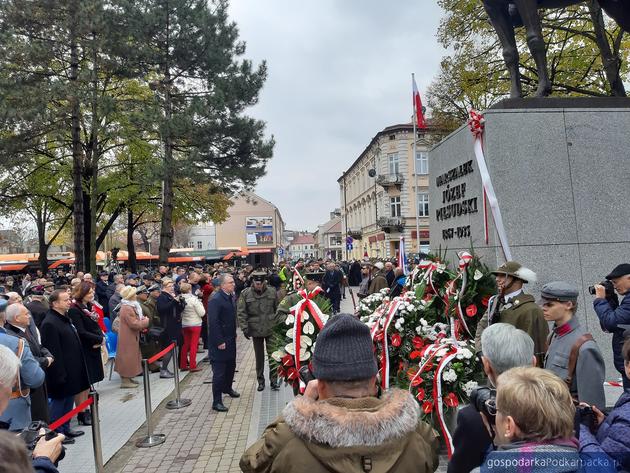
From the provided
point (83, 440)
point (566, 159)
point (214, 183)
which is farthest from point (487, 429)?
point (214, 183)

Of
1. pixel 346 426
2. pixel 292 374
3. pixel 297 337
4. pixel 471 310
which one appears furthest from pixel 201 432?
pixel 346 426

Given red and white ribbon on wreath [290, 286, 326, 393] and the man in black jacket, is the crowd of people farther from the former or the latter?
red and white ribbon on wreath [290, 286, 326, 393]

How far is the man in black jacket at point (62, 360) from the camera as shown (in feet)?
20.5

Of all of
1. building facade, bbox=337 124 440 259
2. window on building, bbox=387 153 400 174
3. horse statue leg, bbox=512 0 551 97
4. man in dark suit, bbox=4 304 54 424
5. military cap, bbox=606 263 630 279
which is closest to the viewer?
military cap, bbox=606 263 630 279

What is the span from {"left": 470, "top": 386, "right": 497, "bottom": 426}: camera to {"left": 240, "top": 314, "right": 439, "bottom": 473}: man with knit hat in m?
0.33

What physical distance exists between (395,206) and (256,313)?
44.0m

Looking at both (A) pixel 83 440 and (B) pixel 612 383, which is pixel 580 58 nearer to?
(B) pixel 612 383

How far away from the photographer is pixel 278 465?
1.91 meters

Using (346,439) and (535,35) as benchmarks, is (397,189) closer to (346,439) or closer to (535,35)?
(535,35)

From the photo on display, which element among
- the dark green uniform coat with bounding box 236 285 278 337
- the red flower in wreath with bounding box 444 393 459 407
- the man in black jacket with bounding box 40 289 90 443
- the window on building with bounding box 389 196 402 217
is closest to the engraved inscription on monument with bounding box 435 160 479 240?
the red flower in wreath with bounding box 444 393 459 407

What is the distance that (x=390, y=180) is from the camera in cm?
5028

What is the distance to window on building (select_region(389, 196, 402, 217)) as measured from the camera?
169 ft

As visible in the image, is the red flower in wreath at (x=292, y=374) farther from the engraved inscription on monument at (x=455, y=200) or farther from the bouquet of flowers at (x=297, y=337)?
the engraved inscription on monument at (x=455, y=200)

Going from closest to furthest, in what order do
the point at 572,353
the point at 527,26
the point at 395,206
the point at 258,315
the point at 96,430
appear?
the point at 572,353, the point at 96,430, the point at 527,26, the point at 258,315, the point at 395,206
